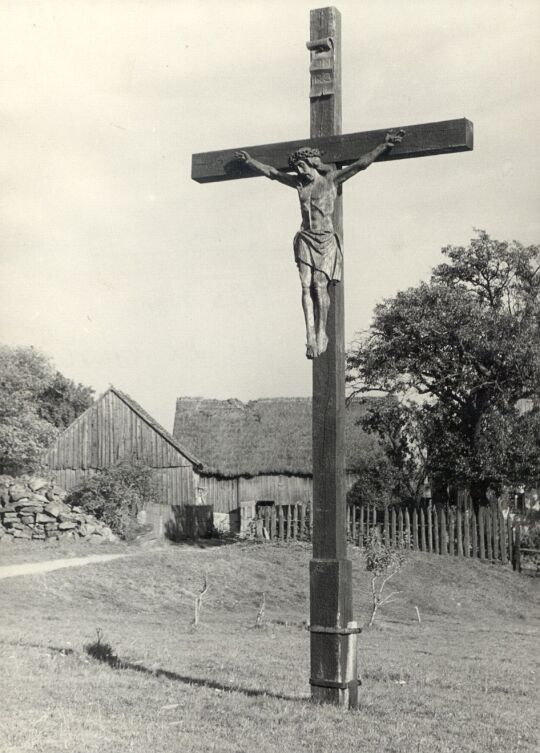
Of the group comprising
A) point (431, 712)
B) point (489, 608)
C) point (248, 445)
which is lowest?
point (489, 608)

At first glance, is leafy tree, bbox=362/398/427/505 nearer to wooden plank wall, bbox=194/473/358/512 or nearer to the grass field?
wooden plank wall, bbox=194/473/358/512

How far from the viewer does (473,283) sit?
1133 inches

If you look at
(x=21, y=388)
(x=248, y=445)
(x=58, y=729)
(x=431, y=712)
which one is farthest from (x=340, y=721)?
(x=248, y=445)

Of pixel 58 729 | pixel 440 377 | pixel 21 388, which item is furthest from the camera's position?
pixel 21 388

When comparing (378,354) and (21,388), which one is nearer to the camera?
(378,354)

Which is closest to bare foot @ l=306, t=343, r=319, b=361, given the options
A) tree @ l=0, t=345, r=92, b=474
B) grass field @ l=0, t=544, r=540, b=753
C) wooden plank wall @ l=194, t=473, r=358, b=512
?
grass field @ l=0, t=544, r=540, b=753

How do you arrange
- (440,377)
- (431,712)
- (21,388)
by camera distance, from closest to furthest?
(431,712)
(440,377)
(21,388)

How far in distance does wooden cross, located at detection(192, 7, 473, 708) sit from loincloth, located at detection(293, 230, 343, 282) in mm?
198

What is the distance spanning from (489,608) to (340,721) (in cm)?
1625

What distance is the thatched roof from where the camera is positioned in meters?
38.9

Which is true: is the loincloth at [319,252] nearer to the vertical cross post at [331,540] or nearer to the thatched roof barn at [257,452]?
the vertical cross post at [331,540]

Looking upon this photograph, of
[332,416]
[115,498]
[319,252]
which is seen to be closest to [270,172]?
[319,252]

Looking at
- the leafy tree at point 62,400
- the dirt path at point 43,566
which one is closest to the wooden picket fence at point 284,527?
the dirt path at point 43,566

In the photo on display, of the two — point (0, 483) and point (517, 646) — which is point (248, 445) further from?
point (517, 646)
